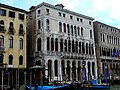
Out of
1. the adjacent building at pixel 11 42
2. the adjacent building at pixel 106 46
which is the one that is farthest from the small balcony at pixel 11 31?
the adjacent building at pixel 106 46

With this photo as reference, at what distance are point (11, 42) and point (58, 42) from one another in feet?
24.5

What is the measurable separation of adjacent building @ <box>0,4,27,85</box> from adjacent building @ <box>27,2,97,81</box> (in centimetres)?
287

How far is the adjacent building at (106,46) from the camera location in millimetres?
42625

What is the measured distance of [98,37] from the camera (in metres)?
42.6

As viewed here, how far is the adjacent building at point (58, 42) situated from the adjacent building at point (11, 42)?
9.43 feet

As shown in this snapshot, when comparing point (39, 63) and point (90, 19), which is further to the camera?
point (90, 19)

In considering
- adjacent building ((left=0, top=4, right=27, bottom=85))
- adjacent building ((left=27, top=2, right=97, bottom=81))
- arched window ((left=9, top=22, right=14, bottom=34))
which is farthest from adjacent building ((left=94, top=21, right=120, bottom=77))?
arched window ((left=9, top=22, right=14, bottom=34))

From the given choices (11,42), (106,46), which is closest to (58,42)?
(11,42)

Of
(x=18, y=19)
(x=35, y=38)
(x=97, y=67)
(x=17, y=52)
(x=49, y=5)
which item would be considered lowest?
(x=97, y=67)

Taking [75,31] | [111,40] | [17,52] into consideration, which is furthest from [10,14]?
[111,40]

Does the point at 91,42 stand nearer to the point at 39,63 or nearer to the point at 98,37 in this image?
the point at 98,37

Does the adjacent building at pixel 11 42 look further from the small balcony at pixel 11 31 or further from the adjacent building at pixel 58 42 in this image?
the adjacent building at pixel 58 42

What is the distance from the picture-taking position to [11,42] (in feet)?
96.7

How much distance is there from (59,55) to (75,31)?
20.0 ft
